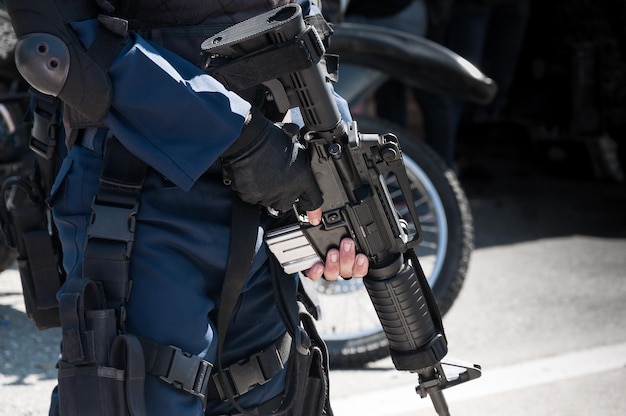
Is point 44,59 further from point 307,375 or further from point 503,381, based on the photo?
point 503,381

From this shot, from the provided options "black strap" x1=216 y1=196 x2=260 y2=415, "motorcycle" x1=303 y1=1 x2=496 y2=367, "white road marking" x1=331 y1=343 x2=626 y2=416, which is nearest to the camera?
"black strap" x1=216 y1=196 x2=260 y2=415

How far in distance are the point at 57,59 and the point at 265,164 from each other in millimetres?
428

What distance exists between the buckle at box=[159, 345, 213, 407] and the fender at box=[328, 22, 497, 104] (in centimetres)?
235

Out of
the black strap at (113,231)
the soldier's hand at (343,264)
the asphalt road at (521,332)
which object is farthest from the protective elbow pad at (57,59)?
the asphalt road at (521,332)

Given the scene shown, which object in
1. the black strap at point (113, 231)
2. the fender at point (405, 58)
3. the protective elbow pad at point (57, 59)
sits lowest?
the fender at point (405, 58)

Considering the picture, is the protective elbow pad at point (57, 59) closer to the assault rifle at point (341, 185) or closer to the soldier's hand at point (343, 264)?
the assault rifle at point (341, 185)

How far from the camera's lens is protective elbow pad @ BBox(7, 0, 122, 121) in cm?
172

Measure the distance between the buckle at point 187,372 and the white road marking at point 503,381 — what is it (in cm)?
143

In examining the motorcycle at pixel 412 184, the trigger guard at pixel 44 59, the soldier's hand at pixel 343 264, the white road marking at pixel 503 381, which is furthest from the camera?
the motorcycle at pixel 412 184

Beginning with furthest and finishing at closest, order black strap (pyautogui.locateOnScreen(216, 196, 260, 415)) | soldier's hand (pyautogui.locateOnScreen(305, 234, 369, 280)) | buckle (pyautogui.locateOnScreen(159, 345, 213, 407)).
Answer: soldier's hand (pyautogui.locateOnScreen(305, 234, 369, 280)) → black strap (pyautogui.locateOnScreen(216, 196, 260, 415)) → buckle (pyautogui.locateOnScreen(159, 345, 213, 407))

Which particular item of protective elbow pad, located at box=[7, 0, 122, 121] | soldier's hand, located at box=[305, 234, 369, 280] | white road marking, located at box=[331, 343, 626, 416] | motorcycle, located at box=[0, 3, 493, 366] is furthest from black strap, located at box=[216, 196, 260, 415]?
motorcycle, located at box=[0, 3, 493, 366]

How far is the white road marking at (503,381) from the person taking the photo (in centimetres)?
331

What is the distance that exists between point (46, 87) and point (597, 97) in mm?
5515

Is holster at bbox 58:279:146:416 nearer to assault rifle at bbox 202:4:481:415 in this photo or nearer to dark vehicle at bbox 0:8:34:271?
assault rifle at bbox 202:4:481:415
